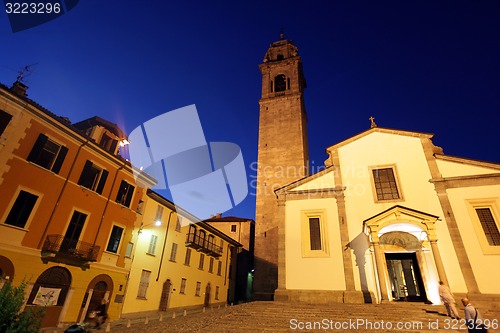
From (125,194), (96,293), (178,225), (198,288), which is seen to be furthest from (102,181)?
(198,288)

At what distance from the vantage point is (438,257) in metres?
13.3

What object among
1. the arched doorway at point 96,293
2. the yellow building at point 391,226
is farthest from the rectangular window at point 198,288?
the yellow building at point 391,226

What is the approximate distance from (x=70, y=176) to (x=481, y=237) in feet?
75.6

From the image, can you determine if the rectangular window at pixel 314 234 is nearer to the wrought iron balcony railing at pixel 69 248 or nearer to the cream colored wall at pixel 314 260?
the cream colored wall at pixel 314 260

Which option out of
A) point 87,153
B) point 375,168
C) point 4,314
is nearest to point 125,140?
point 87,153

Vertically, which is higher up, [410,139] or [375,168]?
[410,139]

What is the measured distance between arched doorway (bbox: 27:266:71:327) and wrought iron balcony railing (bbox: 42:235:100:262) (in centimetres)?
91

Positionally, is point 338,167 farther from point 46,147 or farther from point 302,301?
point 46,147

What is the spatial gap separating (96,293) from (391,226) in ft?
58.6

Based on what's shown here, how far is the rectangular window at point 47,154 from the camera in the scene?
13.4 metres

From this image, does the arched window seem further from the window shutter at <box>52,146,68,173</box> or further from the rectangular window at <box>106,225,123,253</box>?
the window shutter at <box>52,146,68,173</box>

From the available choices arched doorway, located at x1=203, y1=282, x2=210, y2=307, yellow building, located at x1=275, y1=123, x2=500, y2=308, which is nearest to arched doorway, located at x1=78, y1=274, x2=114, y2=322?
yellow building, located at x1=275, y1=123, x2=500, y2=308

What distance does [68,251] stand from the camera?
44.4 feet

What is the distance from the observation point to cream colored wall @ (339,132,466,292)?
49.5 ft
